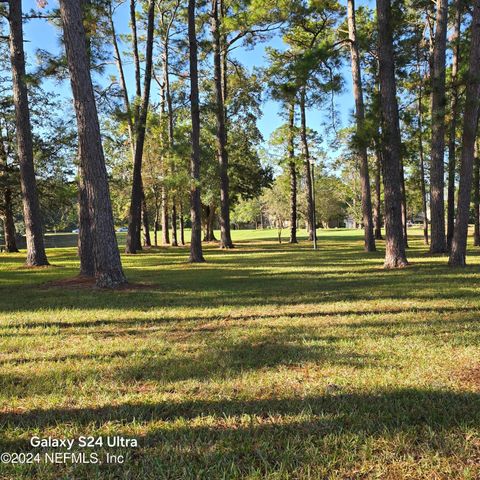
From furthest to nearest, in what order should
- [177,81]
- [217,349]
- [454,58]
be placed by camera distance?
1. [177,81]
2. [454,58]
3. [217,349]

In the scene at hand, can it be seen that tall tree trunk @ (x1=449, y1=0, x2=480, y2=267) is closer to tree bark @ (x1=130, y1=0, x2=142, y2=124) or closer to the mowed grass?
the mowed grass

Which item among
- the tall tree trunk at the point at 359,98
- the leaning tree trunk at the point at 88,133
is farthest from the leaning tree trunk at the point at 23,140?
the tall tree trunk at the point at 359,98

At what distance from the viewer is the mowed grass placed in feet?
7.80

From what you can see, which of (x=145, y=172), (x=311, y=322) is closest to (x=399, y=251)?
(x=311, y=322)

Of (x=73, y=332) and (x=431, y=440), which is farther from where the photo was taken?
(x=73, y=332)

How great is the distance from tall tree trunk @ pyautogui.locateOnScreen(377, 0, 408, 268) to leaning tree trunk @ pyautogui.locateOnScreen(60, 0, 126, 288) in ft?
23.9

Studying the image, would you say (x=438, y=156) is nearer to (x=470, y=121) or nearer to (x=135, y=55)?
(x=470, y=121)

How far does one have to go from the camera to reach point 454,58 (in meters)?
18.7

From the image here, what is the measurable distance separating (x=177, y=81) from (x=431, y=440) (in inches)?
1187

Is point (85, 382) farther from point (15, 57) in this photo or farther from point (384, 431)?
point (15, 57)

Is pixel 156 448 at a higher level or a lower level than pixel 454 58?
lower

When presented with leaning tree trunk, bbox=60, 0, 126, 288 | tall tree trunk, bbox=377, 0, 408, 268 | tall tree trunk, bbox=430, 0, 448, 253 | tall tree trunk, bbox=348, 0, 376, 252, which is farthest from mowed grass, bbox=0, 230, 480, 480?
tall tree trunk, bbox=348, 0, 376, 252

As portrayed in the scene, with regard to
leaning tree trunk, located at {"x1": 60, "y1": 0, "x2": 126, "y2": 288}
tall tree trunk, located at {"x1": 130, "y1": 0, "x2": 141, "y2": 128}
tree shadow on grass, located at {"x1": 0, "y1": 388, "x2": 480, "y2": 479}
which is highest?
tall tree trunk, located at {"x1": 130, "y1": 0, "x2": 141, "y2": 128}

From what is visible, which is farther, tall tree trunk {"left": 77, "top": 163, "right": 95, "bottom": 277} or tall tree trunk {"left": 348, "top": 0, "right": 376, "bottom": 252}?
tall tree trunk {"left": 348, "top": 0, "right": 376, "bottom": 252}
